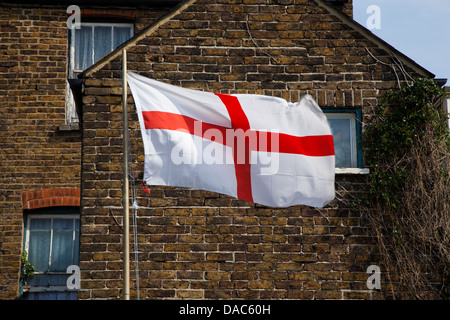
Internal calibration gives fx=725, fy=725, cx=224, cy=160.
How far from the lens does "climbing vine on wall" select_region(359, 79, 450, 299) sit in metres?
8.68

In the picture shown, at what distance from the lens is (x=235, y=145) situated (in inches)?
305

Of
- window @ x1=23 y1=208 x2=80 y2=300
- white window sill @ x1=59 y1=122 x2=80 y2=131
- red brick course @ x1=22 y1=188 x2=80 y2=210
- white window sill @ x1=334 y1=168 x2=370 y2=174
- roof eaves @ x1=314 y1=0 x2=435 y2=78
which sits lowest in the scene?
window @ x1=23 y1=208 x2=80 y2=300

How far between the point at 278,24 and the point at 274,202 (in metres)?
2.93

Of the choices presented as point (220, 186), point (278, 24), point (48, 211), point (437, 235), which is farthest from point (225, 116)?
point (48, 211)

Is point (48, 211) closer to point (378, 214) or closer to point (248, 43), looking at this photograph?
point (248, 43)

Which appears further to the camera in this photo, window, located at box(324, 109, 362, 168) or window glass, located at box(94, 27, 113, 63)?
window glass, located at box(94, 27, 113, 63)

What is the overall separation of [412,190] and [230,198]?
7.27ft

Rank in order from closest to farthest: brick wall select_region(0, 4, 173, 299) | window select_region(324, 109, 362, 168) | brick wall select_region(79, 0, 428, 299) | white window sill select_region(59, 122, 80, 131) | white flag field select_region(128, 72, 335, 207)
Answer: white flag field select_region(128, 72, 335, 207) < brick wall select_region(79, 0, 428, 299) < window select_region(324, 109, 362, 168) < brick wall select_region(0, 4, 173, 299) < white window sill select_region(59, 122, 80, 131)

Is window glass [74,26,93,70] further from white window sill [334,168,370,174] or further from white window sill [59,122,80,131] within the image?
white window sill [334,168,370,174]

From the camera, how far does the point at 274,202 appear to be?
762cm

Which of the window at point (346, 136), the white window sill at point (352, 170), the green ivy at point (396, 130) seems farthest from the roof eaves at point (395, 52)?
the white window sill at point (352, 170)

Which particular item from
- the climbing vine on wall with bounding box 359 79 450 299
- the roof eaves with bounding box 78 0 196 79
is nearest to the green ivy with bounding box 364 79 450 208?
the climbing vine on wall with bounding box 359 79 450 299

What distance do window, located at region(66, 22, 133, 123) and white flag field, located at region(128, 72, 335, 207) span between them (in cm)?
571

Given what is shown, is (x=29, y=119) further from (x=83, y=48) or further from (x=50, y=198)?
(x=83, y=48)
